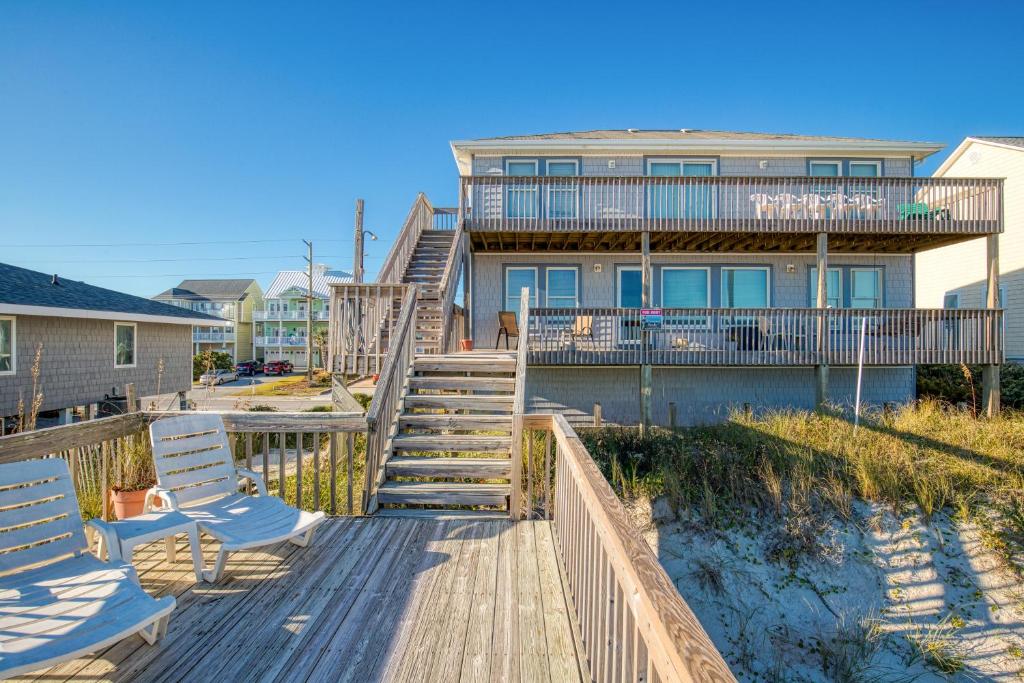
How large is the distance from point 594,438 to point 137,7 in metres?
13.4

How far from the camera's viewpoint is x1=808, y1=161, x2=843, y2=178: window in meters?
12.6

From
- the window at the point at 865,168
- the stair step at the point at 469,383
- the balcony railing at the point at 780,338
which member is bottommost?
the stair step at the point at 469,383

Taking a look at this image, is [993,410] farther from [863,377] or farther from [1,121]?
[1,121]

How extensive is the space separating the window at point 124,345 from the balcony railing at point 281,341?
99.9ft

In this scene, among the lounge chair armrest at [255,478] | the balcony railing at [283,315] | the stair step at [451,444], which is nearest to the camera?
the lounge chair armrest at [255,478]

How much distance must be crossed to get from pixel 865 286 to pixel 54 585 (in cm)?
1585

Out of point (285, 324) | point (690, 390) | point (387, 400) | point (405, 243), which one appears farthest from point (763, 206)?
point (285, 324)

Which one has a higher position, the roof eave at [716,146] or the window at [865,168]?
the roof eave at [716,146]

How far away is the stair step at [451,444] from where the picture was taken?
198 inches

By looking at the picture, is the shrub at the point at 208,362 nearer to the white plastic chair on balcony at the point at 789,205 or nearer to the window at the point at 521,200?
the window at the point at 521,200

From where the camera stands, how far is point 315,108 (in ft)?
61.2

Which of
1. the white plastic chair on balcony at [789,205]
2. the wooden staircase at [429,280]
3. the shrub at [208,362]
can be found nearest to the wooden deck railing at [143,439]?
the wooden staircase at [429,280]

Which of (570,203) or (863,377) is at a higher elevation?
(570,203)

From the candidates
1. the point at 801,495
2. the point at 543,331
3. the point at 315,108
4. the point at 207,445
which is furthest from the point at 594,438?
the point at 315,108
